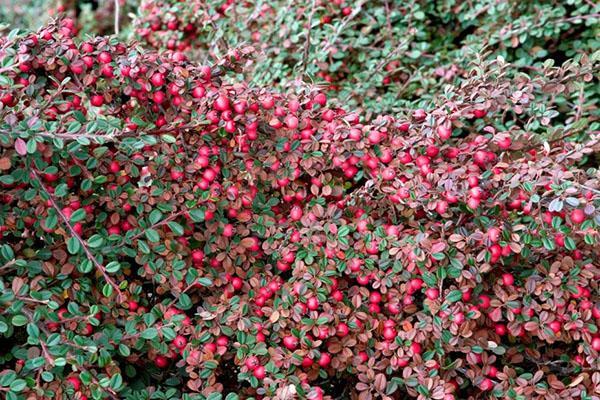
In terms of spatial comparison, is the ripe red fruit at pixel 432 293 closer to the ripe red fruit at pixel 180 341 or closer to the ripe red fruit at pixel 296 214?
the ripe red fruit at pixel 296 214

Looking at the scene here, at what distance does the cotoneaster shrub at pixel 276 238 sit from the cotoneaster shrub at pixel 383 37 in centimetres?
95

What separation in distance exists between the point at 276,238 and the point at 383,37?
1.49m

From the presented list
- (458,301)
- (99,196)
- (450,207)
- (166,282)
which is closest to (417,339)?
(458,301)

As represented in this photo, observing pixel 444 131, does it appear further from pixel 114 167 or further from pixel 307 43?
pixel 307 43

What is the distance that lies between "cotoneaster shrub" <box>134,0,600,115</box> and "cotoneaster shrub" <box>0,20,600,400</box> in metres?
0.95

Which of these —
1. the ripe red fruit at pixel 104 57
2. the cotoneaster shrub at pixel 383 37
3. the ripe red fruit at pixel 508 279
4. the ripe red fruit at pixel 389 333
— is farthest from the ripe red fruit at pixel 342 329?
the cotoneaster shrub at pixel 383 37

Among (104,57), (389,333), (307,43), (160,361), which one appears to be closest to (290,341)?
(389,333)

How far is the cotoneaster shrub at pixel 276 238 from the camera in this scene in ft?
5.72

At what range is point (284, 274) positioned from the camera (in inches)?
80.5

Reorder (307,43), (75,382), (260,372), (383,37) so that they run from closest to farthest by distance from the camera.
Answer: (75,382), (260,372), (307,43), (383,37)

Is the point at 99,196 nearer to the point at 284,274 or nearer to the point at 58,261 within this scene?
the point at 58,261

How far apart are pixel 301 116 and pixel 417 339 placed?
691mm

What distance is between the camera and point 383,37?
3088 millimetres

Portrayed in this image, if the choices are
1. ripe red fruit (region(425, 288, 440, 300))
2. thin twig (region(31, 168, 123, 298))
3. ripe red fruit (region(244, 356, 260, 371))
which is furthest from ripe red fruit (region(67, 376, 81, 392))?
ripe red fruit (region(425, 288, 440, 300))
